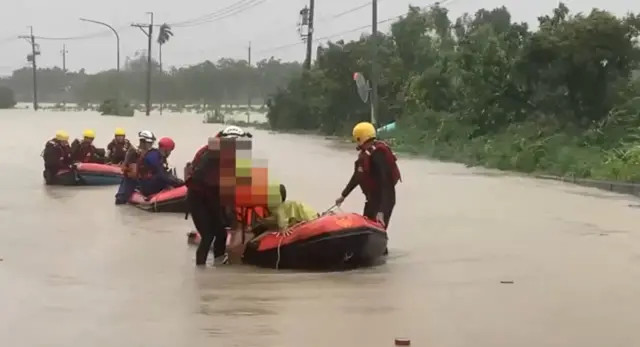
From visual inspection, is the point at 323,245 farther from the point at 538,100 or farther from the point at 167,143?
the point at 538,100

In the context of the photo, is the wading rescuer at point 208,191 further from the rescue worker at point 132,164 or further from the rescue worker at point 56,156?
the rescue worker at point 56,156

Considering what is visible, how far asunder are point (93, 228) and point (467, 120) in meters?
24.0

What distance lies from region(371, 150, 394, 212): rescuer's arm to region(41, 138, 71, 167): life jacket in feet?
41.1

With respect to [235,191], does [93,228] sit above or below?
below

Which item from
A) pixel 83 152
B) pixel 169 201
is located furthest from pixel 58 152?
pixel 169 201

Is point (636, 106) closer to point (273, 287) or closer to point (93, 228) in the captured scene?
point (93, 228)

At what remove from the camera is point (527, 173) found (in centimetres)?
3044

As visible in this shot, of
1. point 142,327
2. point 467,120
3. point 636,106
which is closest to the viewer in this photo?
point 142,327

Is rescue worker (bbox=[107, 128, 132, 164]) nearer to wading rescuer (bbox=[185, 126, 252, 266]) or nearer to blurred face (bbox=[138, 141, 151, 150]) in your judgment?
blurred face (bbox=[138, 141, 151, 150])

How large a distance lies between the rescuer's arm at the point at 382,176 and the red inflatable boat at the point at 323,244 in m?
0.50

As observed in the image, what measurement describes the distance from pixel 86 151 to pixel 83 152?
0.10m

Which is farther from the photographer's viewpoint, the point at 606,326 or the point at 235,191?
the point at 235,191

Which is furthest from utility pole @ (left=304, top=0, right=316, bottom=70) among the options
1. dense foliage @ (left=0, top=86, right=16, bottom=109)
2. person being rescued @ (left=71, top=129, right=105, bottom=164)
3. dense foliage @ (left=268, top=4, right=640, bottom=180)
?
dense foliage @ (left=0, top=86, right=16, bottom=109)

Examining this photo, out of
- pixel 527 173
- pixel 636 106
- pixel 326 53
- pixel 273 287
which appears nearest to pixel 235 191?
pixel 273 287
